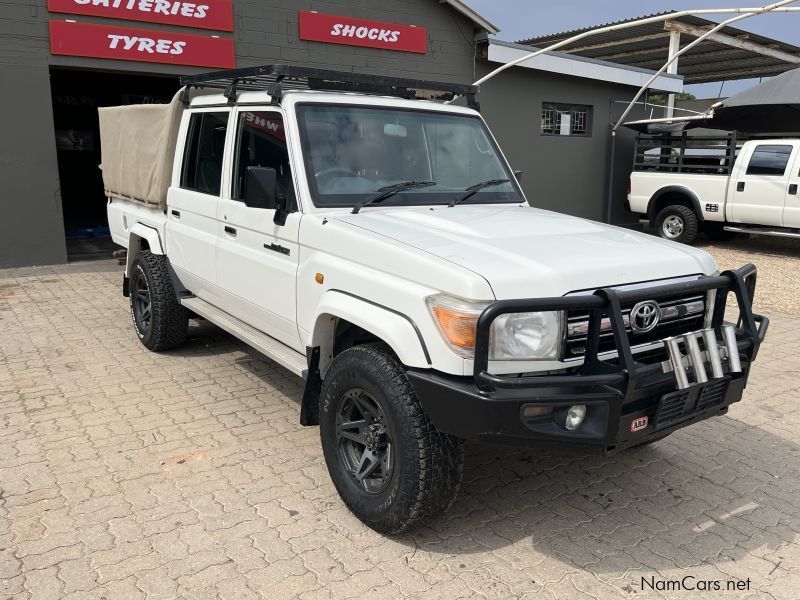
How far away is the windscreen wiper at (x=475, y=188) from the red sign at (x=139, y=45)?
7375mm

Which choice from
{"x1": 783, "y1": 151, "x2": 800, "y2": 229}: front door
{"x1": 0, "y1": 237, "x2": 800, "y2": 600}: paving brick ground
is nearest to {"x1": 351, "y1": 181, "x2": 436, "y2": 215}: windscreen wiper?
{"x1": 0, "y1": 237, "x2": 800, "y2": 600}: paving brick ground

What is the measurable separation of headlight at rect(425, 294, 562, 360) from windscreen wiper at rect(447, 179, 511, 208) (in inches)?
53.7

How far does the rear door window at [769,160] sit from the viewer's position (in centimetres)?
1128

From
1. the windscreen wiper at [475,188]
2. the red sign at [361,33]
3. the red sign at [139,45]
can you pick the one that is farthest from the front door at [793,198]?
the red sign at [139,45]

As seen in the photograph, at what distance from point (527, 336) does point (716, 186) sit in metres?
11.0

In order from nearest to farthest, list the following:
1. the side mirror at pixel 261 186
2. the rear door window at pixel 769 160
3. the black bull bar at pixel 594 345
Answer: the black bull bar at pixel 594 345, the side mirror at pixel 261 186, the rear door window at pixel 769 160

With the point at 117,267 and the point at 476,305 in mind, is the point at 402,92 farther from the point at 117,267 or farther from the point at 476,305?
the point at 117,267

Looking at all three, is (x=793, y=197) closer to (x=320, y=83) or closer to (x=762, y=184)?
(x=762, y=184)

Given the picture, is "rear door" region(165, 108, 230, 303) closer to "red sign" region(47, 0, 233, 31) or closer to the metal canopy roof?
"red sign" region(47, 0, 233, 31)

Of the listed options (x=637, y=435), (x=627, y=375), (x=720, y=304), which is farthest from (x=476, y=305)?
(x=720, y=304)

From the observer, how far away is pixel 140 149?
593cm

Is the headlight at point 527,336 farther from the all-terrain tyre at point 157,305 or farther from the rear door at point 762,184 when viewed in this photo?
the rear door at point 762,184

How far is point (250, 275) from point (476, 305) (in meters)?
1.95

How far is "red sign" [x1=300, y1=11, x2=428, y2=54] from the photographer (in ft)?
36.0
